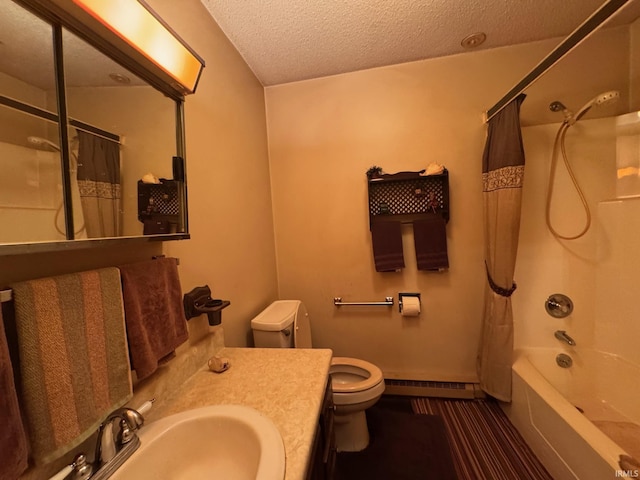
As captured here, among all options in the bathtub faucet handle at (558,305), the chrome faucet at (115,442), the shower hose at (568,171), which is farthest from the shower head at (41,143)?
the bathtub faucet handle at (558,305)

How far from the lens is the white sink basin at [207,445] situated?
65 cm

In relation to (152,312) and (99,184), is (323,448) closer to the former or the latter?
(152,312)

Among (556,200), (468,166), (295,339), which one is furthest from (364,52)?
(295,339)

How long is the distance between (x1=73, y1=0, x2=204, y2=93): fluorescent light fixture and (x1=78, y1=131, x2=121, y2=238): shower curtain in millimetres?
285

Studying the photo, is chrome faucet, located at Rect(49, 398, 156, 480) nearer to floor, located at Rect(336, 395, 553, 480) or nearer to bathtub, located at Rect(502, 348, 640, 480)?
floor, located at Rect(336, 395, 553, 480)

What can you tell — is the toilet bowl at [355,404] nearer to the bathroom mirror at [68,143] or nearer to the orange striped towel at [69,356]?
the orange striped towel at [69,356]

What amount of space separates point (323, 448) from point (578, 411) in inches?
49.3

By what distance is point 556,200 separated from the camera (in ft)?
5.68

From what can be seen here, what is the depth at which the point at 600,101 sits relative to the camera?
58.6 inches

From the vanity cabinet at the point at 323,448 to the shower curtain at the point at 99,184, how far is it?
0.85 metres

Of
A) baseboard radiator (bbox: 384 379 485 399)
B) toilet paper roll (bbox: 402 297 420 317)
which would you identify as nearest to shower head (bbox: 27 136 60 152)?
toilet paper roll (bbox: 402 297 420 317)

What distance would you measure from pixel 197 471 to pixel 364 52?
2294mm

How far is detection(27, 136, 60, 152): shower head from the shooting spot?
0.56 metres

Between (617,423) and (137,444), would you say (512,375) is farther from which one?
(137,444)
